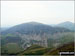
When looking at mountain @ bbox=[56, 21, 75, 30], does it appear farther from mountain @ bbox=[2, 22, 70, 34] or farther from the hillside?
the hillside

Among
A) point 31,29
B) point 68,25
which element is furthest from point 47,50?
point 68,25

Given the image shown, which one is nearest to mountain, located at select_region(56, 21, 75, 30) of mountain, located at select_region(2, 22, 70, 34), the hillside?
mountain, located at select_region(2, 22, 70, 34)


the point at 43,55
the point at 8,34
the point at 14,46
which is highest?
the point at 8,34

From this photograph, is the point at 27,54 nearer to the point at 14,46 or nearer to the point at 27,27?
the point at 14,46

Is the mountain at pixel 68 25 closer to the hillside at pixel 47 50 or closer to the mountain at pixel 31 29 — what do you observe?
the mountain at pixel 31 29

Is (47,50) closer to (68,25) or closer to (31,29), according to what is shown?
(31,29)

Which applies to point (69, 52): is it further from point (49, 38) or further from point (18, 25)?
point (18, 25)

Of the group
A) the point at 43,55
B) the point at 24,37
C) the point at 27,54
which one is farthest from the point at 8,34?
the point at 43,55

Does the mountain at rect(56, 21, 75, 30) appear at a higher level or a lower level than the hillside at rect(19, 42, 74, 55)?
higher

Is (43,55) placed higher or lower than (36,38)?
lower
